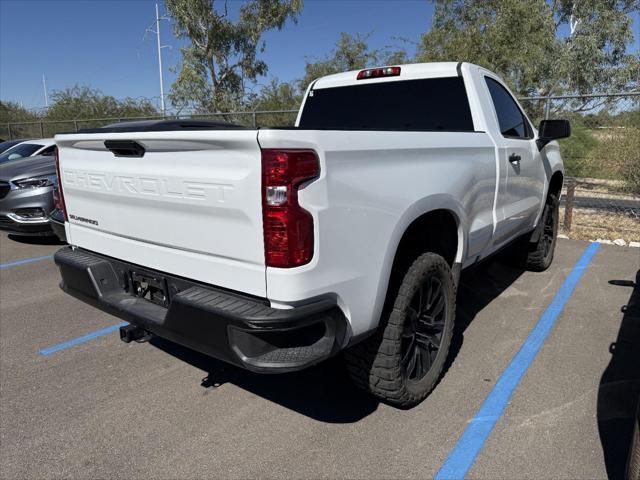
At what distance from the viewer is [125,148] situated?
8.18 feet

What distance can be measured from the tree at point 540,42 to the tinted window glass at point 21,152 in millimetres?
10455

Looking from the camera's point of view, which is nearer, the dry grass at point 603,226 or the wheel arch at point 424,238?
the wheel arch at point 424,238

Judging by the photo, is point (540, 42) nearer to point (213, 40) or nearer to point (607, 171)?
point (607, 171)

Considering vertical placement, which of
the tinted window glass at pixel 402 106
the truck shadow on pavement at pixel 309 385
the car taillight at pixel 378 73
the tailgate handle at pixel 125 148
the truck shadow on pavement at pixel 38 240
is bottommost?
the truck shadow on pavement at pixel 309 385

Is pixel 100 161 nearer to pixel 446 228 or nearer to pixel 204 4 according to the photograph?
pixel 446 228

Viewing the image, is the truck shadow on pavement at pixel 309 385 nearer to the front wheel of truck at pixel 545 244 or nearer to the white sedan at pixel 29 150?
the front wheel of truck at pixel 545 244

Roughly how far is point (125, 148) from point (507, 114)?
10.5 ft

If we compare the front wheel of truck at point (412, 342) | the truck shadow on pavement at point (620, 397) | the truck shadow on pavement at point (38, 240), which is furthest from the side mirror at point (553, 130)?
the truck shadow on pavement at point (38, 240)

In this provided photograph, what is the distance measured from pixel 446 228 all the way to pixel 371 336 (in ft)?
3.26

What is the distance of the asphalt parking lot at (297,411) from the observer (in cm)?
246

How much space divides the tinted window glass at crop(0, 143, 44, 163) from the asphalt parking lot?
17.9 ft

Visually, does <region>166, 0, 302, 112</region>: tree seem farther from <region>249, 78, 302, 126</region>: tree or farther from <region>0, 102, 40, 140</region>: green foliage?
<region>0, 102, 40, 140</region>: green foliage

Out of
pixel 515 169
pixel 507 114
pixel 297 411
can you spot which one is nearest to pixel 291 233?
pixel 297 411

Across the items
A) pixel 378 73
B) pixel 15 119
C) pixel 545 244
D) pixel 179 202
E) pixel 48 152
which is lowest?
pixel 545 244
